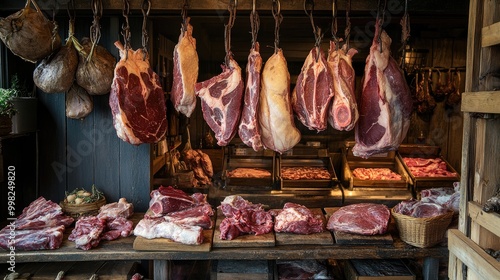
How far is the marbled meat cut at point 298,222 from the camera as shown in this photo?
150 inches

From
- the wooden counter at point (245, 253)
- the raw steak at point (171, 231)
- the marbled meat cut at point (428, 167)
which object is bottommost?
the wooden counter at point (245, 253)

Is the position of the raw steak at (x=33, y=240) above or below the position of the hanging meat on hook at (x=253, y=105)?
below

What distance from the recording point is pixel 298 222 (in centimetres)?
381

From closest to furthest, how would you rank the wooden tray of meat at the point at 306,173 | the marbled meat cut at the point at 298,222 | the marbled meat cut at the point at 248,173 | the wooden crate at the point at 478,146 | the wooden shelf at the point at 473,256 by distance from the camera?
the wooden shelf at the point at 473,256 → the wooden crate at the point at 478,146 → the marbled meat cut at the point at 298,222 → the wooden tray of meat at the point at 306,173 → the marbled meat cut at the point at 248,173

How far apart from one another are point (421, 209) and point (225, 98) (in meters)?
1.99

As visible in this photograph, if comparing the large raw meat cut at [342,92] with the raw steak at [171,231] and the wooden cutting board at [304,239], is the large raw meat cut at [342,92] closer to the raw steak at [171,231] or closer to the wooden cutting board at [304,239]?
the wooden cutting board at [304,239]

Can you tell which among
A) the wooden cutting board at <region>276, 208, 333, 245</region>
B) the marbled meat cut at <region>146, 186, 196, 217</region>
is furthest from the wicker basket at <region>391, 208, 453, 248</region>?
the marbled meat cut at <region>146, 186, 196, 217</region>

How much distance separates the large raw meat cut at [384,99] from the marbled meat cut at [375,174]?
2.85 metres

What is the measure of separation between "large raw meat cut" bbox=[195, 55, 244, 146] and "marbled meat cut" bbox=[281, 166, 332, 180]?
269cm

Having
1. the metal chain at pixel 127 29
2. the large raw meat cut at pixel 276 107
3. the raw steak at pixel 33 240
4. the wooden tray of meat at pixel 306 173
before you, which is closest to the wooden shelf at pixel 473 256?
the large raw meat cut at pixel 276 107

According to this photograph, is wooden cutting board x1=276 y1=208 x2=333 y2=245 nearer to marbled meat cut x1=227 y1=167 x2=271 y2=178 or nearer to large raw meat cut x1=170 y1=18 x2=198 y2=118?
large raw meat cut x1=170 y1=18 x2=198 y2=118

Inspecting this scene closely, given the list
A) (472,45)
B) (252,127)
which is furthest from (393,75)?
(252,127)

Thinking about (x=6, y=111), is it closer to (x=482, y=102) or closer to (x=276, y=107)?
(x=276, y=107)

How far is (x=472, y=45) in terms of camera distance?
2672 mm
